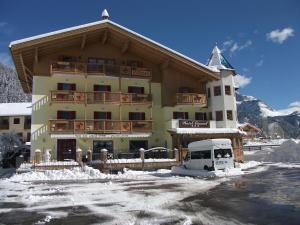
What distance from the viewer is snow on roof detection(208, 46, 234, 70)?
37.1 meters

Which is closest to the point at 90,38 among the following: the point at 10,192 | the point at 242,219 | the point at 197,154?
the point at 197,154

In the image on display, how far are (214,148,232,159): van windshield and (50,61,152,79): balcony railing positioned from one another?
525 inches

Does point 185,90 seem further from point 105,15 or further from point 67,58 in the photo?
point 67,58

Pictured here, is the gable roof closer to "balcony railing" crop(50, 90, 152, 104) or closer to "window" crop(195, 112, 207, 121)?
"window" crop(195, 112, 207, 121)

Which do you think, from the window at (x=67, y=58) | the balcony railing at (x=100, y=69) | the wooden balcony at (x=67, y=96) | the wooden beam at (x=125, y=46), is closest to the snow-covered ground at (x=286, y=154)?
the balcony railing at (x=100, y=69)

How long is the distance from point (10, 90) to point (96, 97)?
99.2 metres

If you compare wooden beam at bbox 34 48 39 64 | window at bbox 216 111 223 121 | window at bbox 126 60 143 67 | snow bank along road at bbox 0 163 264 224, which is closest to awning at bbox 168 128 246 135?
window at bbox 216 111 223 121

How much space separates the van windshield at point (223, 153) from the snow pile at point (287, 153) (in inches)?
602

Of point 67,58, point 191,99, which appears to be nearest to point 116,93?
point 67,58

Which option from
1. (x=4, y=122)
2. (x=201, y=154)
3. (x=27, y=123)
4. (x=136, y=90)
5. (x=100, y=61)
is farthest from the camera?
(x=4, y=122)

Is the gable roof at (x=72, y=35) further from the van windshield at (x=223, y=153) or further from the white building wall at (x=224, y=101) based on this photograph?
the van windshield at (x=223, y=153)

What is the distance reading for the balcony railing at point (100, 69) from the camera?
30.0m

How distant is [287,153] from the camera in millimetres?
36312

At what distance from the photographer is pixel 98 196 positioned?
1371 centimetres
